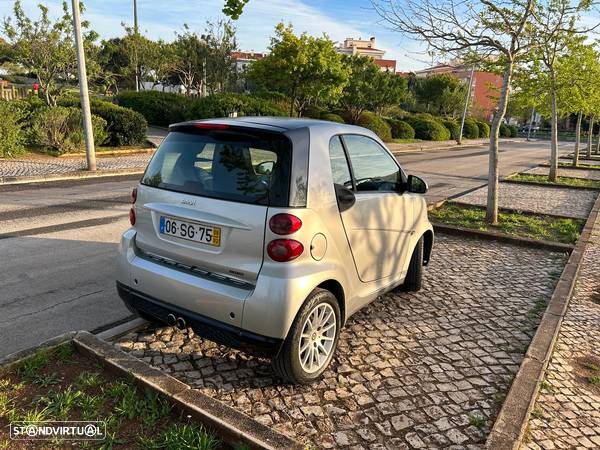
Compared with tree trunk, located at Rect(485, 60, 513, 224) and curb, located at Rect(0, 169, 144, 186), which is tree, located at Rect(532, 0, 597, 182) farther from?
curb, located at Rect(0, 169, 144, 186)

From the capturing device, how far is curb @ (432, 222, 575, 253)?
668 centimetres

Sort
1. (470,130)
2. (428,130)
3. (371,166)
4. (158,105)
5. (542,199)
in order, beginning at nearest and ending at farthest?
(371,166), (542,199), (158,105), (428,130), (470,130)

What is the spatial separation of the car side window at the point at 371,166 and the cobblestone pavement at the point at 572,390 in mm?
1883

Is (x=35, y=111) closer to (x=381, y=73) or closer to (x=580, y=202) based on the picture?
(x=580, y=202)

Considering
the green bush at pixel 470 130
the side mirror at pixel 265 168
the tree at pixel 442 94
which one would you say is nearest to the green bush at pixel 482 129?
the green bush at pixel 470 130

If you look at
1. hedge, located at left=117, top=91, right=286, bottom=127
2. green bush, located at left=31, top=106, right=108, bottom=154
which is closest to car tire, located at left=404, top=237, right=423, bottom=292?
green bush, located at left=31, top=106, right=108, bottom=154

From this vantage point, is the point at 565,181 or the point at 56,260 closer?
the point at 56,260

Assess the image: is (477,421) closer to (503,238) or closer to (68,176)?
(503,238)

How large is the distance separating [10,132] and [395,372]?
13942 mm

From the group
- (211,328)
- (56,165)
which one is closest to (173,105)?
(56,165)

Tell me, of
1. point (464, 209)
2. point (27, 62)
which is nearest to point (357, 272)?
point (464, 209)

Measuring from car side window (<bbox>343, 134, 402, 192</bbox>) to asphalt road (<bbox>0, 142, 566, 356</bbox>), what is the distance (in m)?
2.33

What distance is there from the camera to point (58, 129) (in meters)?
14.7

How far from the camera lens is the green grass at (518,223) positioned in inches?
293
